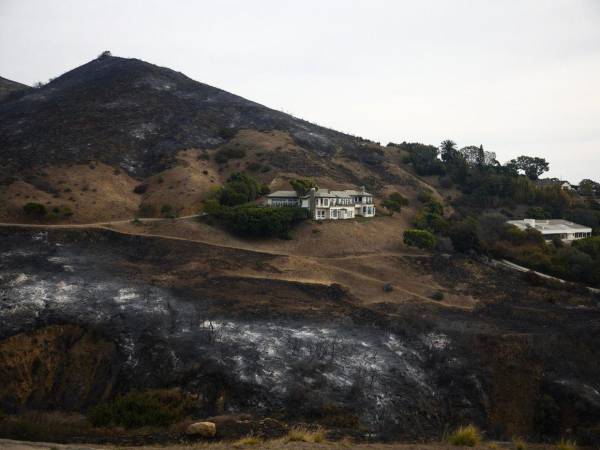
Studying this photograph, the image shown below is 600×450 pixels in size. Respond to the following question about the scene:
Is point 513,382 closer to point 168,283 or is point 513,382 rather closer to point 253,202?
point 168,283

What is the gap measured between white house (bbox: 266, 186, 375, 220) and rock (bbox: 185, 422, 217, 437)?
39.5 meters

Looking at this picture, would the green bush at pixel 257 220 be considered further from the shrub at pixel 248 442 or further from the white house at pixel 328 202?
the shrub at pixel 248 442

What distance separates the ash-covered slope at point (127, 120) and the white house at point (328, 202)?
23813 mm

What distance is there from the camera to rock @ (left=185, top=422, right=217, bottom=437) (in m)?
23.2

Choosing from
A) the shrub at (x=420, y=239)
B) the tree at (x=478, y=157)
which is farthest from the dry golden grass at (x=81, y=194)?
the tree at (x=478, y=157)

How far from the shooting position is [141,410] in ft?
84.8

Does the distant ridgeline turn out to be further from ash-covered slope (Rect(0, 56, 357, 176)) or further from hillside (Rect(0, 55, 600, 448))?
ash-covered slope (Rect(0, 56, 357, 176))

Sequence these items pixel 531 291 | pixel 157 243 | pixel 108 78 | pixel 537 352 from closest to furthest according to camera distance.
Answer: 1. pixel 537 352
2. pixel 531 291
3. pixel 157 243
4. pixel 108 78

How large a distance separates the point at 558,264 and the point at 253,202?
126 ft

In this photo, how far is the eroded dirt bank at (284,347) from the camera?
27844 millimetres

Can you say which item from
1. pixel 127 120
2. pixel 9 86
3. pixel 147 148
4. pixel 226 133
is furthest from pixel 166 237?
pixel 9 86

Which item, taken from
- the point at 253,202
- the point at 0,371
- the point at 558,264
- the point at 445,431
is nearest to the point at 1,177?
the point at 253,202

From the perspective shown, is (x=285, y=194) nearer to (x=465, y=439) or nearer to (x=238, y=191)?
(x=238, y=191)

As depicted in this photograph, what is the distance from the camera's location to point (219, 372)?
2917 centimetres
